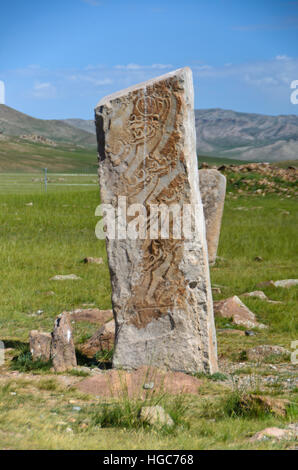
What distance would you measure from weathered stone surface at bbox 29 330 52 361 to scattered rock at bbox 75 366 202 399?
678 millimetres

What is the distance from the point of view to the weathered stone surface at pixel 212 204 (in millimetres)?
13359

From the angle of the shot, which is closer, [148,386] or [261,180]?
[148,386]

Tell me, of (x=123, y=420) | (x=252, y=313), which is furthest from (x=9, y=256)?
(x=123, y=420)

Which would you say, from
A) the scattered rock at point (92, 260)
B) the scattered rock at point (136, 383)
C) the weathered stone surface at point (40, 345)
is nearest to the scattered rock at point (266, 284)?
the scattered rock at point (92, 260)

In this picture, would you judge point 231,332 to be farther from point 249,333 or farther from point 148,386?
point 148,386

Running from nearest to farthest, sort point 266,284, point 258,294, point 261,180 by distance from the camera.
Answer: point 258,294 < point 266,284 < point 261,180

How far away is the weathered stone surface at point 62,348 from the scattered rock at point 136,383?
38 cm

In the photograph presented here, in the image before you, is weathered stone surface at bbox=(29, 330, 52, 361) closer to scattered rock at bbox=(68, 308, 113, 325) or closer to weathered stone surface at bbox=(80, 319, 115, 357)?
weathered stone surface at bbox=(80, 319, 115, 357)

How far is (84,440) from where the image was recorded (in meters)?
3.82

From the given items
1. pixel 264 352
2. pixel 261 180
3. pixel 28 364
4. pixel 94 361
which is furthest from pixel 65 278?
pixel 261 180

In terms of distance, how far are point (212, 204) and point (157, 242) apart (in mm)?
7629

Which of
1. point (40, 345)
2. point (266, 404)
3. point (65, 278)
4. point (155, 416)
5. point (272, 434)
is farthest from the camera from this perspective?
point (65, 278)

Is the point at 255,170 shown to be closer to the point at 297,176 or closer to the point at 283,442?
the point at 297,176

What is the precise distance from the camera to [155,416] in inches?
165
